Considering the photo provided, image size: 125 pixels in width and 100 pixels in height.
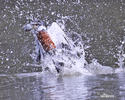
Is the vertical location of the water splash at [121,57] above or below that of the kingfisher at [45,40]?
below

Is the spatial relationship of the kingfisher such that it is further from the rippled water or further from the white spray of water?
the rippled water

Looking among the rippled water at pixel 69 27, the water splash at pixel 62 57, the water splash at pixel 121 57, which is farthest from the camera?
the rippled water at pixel 69 27

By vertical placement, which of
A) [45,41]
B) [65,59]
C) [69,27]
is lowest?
[65,59]

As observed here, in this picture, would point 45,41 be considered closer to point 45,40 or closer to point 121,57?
point 45,40

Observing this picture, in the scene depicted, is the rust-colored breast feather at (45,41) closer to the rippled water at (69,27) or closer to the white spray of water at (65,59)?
the white spray of water at (65,59)

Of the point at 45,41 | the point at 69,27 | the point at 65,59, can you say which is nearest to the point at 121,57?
the point at 65,59

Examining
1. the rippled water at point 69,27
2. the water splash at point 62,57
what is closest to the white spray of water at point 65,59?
the water splash at point 62,57

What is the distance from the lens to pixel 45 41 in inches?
412

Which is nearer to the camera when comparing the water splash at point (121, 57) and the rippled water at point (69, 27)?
the water splash at point (121, 57)

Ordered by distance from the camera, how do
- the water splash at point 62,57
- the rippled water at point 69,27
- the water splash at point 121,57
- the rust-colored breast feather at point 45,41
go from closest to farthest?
the rust-colored breast feather at point 45,41 → the water splash at point 62,57 → the water splash at point 121,57 → the rippled water at point 69,27

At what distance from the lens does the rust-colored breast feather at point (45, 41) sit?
1051 centimetres

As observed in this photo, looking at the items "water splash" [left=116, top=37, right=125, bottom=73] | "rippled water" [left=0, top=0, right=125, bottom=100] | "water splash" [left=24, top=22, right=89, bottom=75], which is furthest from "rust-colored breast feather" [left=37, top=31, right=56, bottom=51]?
"water splash" [left=116, top=37, right=125, bottom=73]

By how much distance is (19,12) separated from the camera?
50.4 ft

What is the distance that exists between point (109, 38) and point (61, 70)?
147 inches
